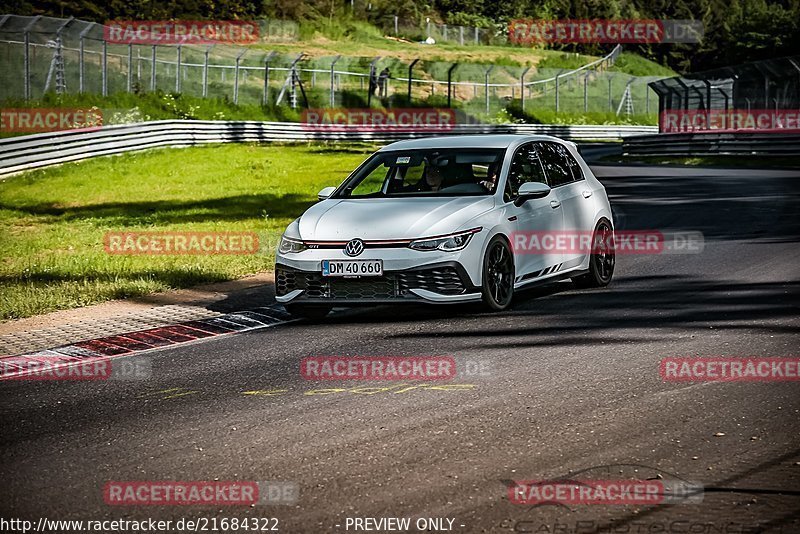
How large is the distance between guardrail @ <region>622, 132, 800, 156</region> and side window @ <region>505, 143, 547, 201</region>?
87.9 feet

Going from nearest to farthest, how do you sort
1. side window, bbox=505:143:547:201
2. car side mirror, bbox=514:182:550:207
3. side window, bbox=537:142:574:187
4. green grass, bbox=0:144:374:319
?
car side mirror, bbox=514:182:550:207, side window, bbox=505:143:547:201, side window, bbox=537:142:574:187, green grass, bbox=0:144:374:319

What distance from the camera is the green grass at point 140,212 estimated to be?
13.3 m

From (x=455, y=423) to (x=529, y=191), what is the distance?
4679 millimetres

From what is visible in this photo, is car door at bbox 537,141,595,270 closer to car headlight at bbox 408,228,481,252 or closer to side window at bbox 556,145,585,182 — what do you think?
side window at bbox 556,145,585,182

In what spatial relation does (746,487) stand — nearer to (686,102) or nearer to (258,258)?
(258,258)

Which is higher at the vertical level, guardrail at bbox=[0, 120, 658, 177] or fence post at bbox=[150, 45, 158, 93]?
fence post at bbox=[150, 45, 158, 93]

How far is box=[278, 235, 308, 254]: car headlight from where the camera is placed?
10586mm

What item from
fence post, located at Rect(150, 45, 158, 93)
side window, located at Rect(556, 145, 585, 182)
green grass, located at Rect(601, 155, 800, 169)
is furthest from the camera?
fence post, located at Rect(150, 45, 158, 93)

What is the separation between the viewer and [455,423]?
21.9 ft

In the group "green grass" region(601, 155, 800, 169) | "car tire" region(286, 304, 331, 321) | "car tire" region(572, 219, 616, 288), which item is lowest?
"car tire" region(286, 304, 331, 321)

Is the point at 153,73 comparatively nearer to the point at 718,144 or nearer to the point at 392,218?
the point at 718,144

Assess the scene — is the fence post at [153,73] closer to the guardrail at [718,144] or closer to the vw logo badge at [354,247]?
the guardrail at [718,144]

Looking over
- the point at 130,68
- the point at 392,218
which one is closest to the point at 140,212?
the point at 392,218

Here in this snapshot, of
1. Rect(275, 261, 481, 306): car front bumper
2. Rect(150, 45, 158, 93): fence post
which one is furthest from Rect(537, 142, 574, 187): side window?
Rect(150, 45, 158, 93): fence post
